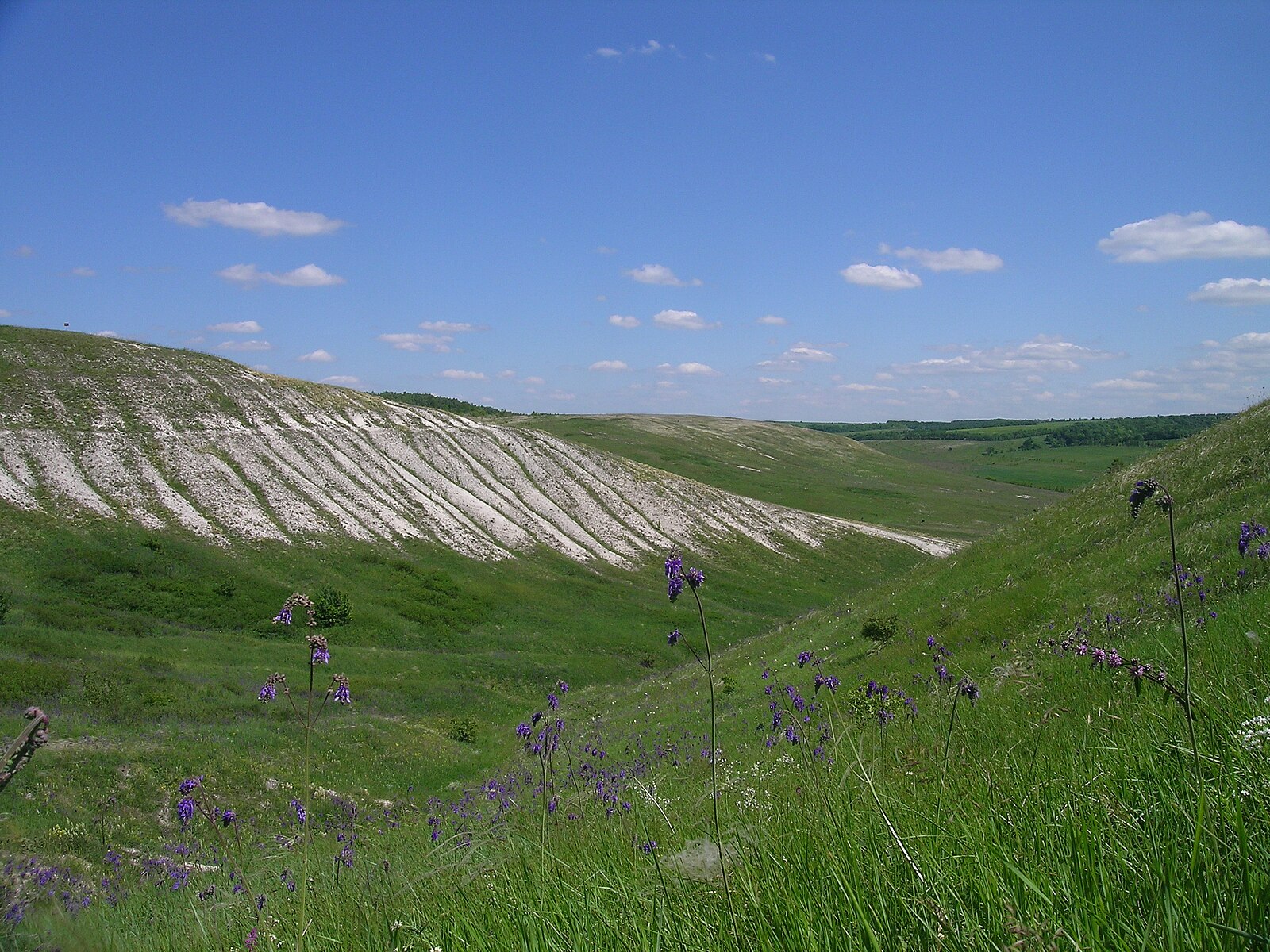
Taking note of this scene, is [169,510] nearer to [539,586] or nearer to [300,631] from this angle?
[300,631]

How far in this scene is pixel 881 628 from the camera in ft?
81.4

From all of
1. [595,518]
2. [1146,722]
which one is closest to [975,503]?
[595,518]

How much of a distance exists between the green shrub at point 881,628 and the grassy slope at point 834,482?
310 ft

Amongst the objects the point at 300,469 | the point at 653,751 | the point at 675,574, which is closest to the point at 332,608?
the point at 300,469

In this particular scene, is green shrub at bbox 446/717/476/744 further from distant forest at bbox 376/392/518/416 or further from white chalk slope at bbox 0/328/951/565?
distant forest at bbox 376/392/518/416

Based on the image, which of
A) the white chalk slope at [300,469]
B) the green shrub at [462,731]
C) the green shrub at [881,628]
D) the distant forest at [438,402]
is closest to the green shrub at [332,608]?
the white chalk slope at [300,469]

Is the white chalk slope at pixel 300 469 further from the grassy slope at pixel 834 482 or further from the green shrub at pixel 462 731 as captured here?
the green shrub at pixel 462 731

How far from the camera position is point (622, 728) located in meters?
26.9

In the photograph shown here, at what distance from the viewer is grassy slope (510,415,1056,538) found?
413 feet

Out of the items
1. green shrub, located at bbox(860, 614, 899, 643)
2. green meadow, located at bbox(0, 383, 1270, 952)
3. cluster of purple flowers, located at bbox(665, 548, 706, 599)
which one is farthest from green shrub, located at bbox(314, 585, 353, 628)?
cluster of purple flowers, located at bbox(665, 548, 706, 599)

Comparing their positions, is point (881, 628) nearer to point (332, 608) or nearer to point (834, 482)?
point (332, 608)

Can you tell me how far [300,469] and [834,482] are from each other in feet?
367

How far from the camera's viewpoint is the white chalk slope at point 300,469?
5619 cm

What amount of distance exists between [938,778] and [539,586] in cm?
5989
